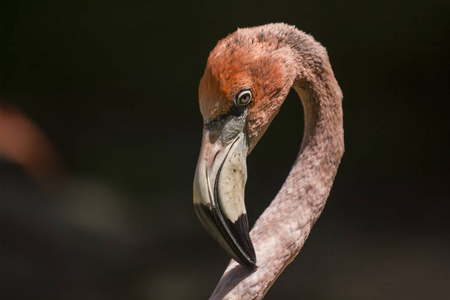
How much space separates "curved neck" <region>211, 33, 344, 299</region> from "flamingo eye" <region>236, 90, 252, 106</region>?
205 millimetres

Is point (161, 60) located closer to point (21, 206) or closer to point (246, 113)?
point (21, 206)

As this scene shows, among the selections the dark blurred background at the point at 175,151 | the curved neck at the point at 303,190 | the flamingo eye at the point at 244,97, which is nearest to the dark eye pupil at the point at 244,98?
the flamingo eye at the point at 244,97

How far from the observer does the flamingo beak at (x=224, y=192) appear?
1.45 meters

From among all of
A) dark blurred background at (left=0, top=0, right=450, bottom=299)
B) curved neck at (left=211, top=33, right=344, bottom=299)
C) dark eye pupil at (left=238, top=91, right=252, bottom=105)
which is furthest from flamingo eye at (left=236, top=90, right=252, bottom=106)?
dark blurred background at (left=0, top=0, right=450, bottom=299)

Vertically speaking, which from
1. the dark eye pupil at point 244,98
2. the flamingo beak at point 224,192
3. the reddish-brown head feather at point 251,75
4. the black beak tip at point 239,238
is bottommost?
the black beak tip at point 239,238

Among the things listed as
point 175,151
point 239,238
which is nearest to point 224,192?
point 239,238

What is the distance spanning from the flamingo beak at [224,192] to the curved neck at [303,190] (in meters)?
0.08

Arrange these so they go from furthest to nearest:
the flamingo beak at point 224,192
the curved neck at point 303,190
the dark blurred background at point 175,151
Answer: the dark blurred background at point 175,151, the curved neck at point 303,190, the flamingo beak at point 224,192

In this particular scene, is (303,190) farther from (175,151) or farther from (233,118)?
(175,151)

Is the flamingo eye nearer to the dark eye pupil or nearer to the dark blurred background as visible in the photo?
the dark eye pupil

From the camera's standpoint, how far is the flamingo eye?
149 centimetres

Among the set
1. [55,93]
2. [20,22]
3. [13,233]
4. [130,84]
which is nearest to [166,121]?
[130,84]

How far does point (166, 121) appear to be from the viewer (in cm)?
537

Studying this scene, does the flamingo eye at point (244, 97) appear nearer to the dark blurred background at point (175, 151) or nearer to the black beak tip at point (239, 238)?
the black beak tip at point (239, 238)
